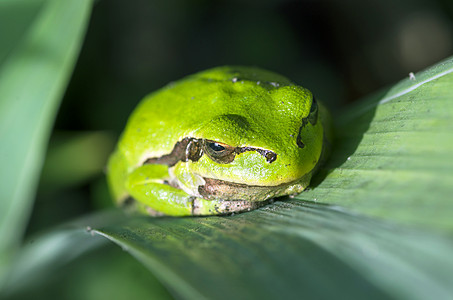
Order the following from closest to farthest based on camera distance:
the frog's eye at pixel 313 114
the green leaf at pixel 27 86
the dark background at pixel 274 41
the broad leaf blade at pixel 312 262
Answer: the broad leaf blade at pixel 312 262 → the frog's eye at pixel 313 114 → the green leaf at pixel 27 86 → the dark background at pixel 274 41

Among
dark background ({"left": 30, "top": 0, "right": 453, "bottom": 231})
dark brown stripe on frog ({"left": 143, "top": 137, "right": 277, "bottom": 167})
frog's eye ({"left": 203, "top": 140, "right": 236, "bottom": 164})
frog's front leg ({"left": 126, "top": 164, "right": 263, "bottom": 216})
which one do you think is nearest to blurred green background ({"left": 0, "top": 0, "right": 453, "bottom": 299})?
dark background ({"left": 30, "top": 0, "right": 453, "bottom": 231})

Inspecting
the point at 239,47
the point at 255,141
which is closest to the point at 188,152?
the point at 255,141

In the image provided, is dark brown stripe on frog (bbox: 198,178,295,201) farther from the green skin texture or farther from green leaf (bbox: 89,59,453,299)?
green leaf (bbox: 89,59,453,299)

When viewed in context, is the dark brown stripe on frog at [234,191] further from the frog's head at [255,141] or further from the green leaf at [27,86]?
the green leaf at [27,86]

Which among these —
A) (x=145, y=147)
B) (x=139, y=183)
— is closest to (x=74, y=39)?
(x=145, y=147)

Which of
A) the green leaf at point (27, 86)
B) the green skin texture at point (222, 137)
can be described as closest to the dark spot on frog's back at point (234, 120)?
the green skin texture at point (222, 137)
